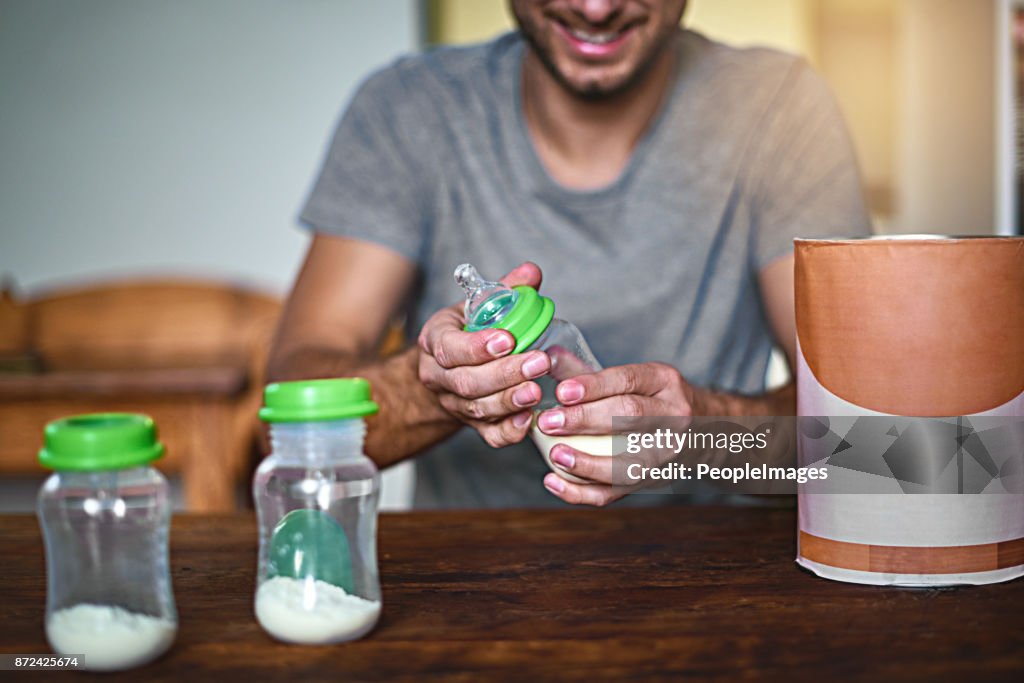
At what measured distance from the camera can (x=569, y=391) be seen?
34.0 inches

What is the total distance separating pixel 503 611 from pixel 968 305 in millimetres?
387

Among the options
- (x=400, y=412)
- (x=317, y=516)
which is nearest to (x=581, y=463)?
(x=317, y=516)

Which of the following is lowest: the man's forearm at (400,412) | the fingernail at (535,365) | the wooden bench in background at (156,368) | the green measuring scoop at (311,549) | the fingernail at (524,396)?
the wooden bench in background at (156,368)

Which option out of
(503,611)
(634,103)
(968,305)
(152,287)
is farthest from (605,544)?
(152,287)

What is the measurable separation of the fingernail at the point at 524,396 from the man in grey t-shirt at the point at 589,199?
52cm

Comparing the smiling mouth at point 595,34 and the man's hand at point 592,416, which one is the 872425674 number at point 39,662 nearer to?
the man's hand at point 592,416

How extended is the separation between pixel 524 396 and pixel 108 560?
1.19 feet

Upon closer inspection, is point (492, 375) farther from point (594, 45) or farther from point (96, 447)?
point (594, 45)

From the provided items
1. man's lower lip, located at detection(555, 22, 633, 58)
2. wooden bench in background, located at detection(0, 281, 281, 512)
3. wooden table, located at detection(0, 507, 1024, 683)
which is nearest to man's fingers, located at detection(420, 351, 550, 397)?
wooden table, located at detection(0, 507, 1024, 683)

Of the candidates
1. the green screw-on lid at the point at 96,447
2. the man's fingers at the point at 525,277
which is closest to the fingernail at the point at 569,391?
the man's fingers at the point at 525,277

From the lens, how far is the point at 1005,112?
11.3ft

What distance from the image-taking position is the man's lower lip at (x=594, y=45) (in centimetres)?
139

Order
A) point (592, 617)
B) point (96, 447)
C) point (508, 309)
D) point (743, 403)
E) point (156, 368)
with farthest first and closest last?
point (156, 368)
point (743, 403)
point (508, 309)
point (592, 617)
point (96, 447)

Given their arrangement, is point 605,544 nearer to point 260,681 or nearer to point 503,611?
point 503,611
